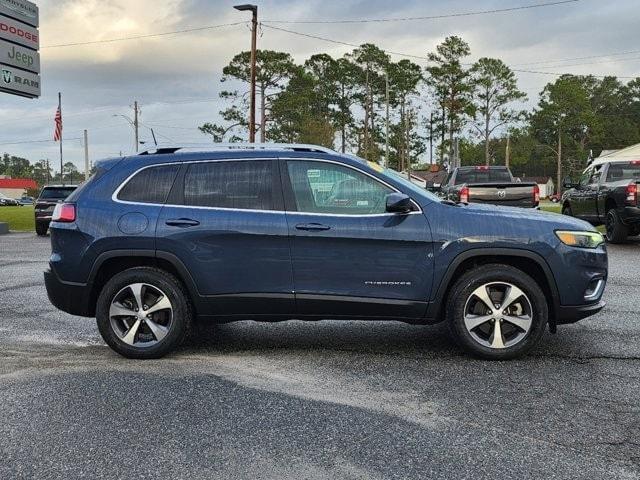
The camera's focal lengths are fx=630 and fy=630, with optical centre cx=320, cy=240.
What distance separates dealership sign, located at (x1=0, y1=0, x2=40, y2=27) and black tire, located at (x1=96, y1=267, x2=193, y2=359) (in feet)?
82.0

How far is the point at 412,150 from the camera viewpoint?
87.6 metres

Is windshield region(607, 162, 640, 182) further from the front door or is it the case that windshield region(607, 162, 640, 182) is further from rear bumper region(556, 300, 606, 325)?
the front door

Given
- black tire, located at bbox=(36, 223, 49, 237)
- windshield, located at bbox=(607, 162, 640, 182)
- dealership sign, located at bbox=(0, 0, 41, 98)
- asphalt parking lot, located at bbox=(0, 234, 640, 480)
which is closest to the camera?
asphalt parking lot, located at bbox=(0, 234, 640, 480)

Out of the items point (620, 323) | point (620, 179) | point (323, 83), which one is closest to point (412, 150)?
point (323, 83)

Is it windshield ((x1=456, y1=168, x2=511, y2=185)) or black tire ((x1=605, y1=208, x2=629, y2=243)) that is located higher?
windshield ((x1=456, y1=168, x2=511, y2=185))

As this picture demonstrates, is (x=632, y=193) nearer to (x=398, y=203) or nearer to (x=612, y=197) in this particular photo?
(x=612, y=197)

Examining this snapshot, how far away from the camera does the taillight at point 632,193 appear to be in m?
12.6

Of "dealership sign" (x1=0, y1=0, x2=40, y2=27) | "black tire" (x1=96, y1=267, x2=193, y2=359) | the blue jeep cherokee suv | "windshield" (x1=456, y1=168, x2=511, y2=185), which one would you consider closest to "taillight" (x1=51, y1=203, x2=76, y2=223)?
the blue jeep cherokee suv

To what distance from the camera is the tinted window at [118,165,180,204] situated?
523 cm

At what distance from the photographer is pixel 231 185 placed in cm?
519

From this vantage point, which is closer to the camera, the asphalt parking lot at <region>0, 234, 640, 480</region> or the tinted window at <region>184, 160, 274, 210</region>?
the asphalt parking lot at <region>0, 234, 640, 480</region>

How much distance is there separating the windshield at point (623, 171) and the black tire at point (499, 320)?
10.0 meters

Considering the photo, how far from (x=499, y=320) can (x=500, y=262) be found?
468 millimetres

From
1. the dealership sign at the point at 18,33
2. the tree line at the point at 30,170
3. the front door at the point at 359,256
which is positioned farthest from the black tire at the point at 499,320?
the tree line at the point at 30,170
